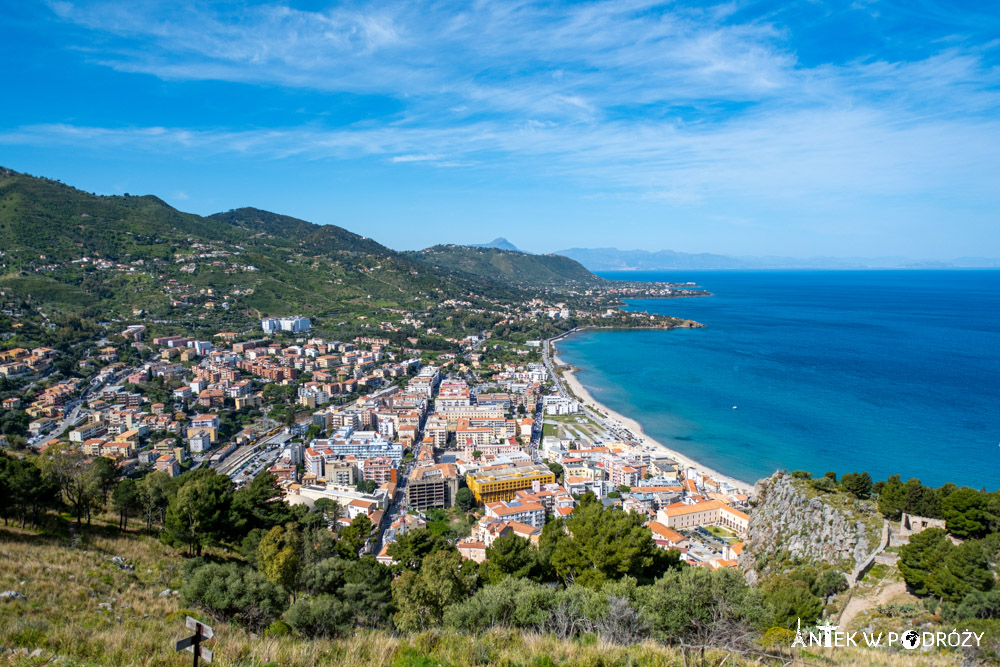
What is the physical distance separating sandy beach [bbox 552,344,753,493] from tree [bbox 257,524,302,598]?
529 inches

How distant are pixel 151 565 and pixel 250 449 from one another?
46.2ft

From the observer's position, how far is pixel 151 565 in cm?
613

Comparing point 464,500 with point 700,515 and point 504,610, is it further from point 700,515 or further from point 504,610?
point 504,610

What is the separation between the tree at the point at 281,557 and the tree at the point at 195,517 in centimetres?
75

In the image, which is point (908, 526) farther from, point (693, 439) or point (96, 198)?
point (96, 198)

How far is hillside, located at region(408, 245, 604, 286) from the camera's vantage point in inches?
3839

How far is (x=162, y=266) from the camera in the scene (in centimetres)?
4266

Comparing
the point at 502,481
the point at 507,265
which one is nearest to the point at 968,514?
the point at 502,481

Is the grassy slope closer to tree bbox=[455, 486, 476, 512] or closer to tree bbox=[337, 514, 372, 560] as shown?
tree bbox=[337, 514, 372, 560]

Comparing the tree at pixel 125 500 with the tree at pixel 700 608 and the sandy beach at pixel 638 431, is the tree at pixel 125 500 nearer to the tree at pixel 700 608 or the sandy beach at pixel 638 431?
the tree at pixel 700 608

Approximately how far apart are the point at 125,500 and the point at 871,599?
10.9 metres

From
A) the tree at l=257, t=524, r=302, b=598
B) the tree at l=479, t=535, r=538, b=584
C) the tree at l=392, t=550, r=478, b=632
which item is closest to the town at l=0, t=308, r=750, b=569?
the tree at l=479, t=535, r=538, b=584

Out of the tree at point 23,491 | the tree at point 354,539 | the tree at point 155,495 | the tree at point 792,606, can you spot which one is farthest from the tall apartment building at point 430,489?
the tree at point 792,606

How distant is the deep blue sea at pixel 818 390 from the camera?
1836 centimetres
